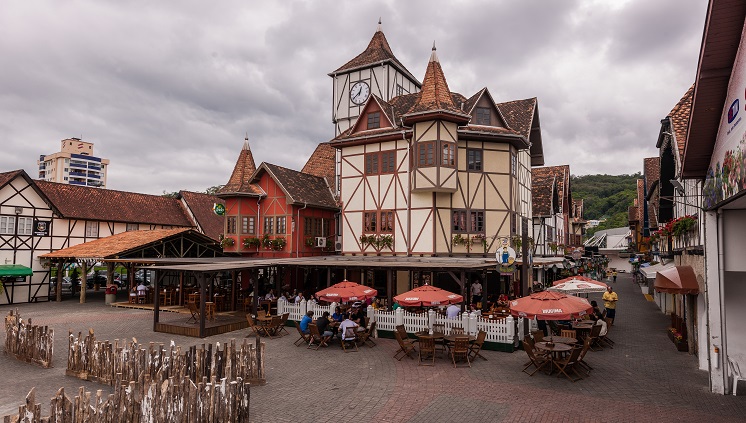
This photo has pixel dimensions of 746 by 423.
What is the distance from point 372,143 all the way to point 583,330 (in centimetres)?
1503

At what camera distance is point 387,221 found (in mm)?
25391

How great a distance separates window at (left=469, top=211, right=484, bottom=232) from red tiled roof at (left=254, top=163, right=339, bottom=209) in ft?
32.2

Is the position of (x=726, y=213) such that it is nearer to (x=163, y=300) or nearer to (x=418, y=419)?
(x=418, y=419)

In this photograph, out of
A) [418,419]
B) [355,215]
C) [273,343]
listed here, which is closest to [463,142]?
[355,215]

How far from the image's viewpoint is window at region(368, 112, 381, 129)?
26.3m

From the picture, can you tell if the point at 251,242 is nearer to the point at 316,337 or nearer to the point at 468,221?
the point at 468,221

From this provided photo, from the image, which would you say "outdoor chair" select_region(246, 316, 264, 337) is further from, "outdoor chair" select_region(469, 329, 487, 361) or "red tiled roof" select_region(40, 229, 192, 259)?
"red tiled roof" select_region(40, 229, 192, 259)

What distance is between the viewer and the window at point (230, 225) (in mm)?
29266

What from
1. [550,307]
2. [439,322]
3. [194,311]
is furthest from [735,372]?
[194,311]

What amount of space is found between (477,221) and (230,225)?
601 inches

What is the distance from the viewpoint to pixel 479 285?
22781 millimetres

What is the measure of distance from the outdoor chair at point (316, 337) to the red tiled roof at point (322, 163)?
63.2 ft

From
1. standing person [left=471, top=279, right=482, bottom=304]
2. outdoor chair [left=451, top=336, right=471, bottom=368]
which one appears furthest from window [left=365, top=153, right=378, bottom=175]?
outdoor chair [left=451, top=336, right=471, bottom=368]

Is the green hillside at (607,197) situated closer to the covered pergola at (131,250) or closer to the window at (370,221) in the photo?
the window at (370,221)
